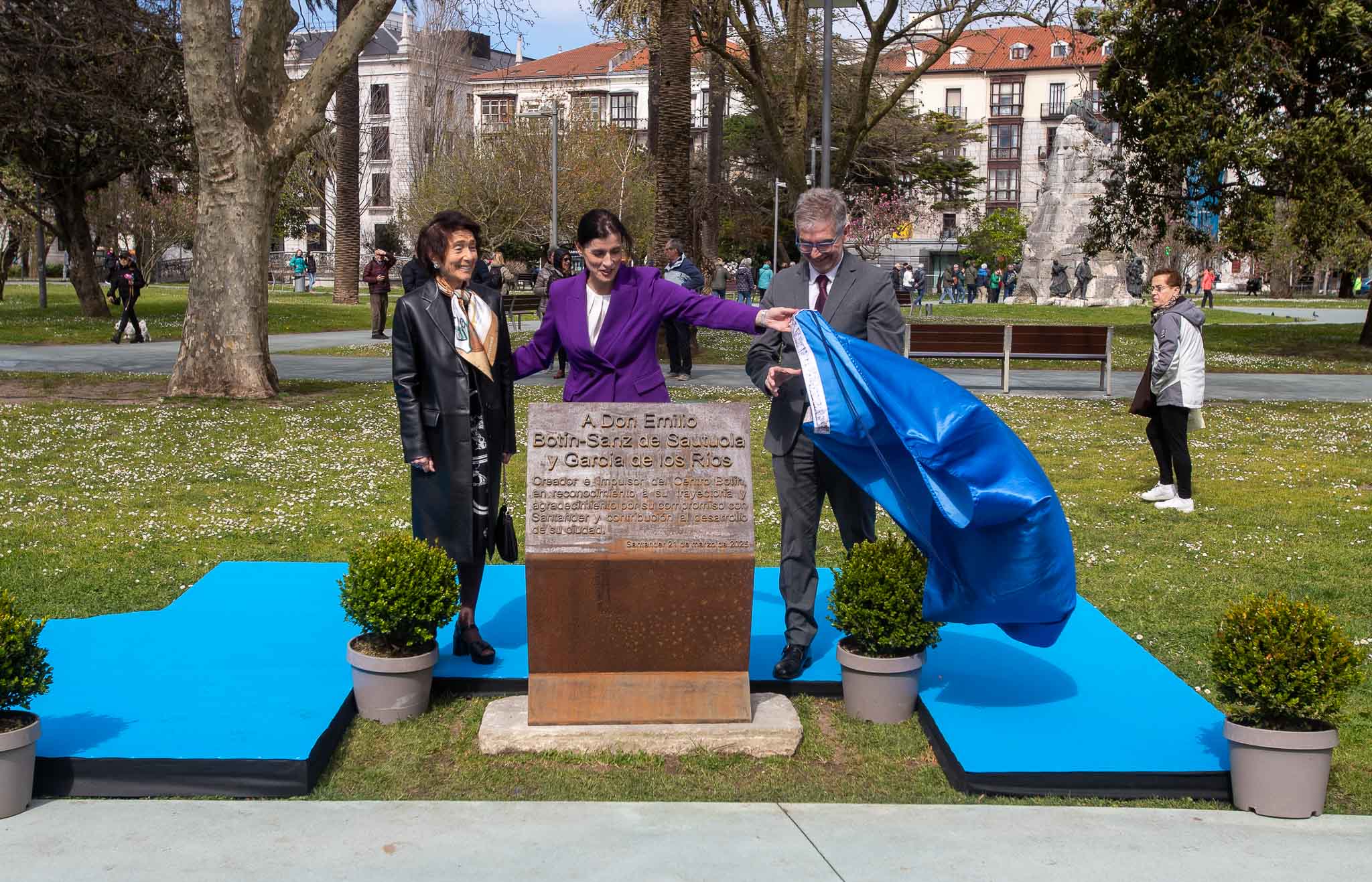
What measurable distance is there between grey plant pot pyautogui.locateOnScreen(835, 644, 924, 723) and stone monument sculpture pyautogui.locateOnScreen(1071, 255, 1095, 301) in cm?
4452

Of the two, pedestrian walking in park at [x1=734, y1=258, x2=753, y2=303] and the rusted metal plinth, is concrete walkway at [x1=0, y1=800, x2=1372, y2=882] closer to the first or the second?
the rusted metal plinth

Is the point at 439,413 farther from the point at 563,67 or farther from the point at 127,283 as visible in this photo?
the point at 563,67

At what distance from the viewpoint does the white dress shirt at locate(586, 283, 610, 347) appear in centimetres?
546

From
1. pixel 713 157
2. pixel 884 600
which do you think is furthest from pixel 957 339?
pixel 713 157

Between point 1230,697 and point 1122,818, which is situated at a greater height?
point 1230,697

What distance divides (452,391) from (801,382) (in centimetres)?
144

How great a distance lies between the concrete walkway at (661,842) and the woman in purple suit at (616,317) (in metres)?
1.74

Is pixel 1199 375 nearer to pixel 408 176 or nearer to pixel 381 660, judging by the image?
pixel 381 660

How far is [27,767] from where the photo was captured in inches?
173

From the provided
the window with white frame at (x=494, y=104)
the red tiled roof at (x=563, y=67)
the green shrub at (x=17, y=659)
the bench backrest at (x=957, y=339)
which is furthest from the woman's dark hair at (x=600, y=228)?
the red tiled roof at (x=563, y=67)

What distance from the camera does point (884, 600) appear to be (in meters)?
5.23

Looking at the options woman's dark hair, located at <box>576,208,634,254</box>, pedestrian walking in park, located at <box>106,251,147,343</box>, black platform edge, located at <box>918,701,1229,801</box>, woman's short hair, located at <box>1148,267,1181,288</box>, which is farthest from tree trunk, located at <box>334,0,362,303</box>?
black platform edge, located at <box>918,701,1229,801</box>

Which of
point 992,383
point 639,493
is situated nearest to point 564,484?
point 639,493

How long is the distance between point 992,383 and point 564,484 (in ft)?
49.0
